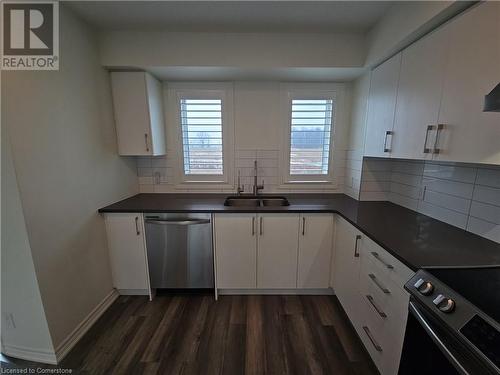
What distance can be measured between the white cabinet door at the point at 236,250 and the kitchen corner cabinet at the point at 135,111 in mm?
1122

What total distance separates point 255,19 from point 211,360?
2.68 metres

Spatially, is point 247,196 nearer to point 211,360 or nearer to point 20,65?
point 211,360

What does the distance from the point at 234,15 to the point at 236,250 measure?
203 cm

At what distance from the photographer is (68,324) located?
1597 millimetres

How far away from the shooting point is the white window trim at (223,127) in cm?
240

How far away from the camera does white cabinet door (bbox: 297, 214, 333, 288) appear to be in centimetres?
199

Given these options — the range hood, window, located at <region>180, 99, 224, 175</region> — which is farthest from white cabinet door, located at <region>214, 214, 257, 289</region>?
the range hood

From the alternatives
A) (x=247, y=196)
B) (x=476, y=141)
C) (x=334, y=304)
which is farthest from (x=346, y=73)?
(x=334, y=304)

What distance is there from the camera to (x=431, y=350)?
0.88 m

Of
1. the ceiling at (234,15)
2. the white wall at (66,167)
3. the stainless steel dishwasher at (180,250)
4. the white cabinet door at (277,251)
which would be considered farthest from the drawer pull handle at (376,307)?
the white wall at (66,167)

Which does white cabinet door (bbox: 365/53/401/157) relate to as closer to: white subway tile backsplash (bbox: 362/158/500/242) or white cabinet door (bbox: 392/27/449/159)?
white cabinet door (bbox: 392/27/449/159)

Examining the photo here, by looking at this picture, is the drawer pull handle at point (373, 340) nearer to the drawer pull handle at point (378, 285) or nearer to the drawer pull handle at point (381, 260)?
the drawer pull handle at point (378, 285)

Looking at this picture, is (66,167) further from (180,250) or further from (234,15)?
(234,15)

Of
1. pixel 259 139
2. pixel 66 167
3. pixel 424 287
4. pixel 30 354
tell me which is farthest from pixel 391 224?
pixel 30 354
